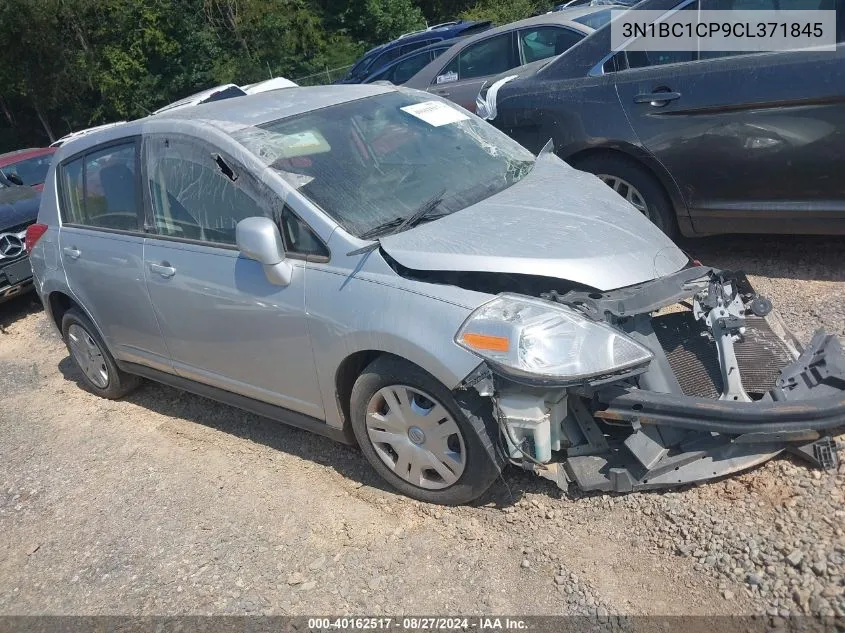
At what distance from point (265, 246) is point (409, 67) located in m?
8.66

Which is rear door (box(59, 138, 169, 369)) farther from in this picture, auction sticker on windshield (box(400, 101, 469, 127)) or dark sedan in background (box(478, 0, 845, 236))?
dark sedan in background (box(478, 0, 845, 236))

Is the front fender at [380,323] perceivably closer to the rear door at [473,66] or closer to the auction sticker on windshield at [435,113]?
the auction sticker on windshield at [435,113]

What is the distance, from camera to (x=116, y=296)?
4355mm

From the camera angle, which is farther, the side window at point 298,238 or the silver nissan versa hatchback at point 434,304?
the side window at point 298,238

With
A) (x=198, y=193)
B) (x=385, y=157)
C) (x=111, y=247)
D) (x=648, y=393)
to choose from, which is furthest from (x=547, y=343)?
(x=111, y=247)

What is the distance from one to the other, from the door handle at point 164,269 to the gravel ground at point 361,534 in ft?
3.48

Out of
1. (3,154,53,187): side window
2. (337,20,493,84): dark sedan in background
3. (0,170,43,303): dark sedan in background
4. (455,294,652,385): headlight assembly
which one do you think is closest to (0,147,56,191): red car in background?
(3,154,53,187): side window

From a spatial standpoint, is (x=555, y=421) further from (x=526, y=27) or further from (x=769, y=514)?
(x=526, y=27)

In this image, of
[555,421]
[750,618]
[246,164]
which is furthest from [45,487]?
[750,618]

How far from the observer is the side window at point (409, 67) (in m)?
11.1

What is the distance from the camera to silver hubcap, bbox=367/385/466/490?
3078mm

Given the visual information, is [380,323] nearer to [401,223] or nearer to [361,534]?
[401,223]

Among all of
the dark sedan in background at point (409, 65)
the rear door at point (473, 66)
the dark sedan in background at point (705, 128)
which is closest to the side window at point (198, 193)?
the dark sedan in background at point (705, 128)

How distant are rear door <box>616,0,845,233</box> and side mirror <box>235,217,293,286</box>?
267 centimetres
